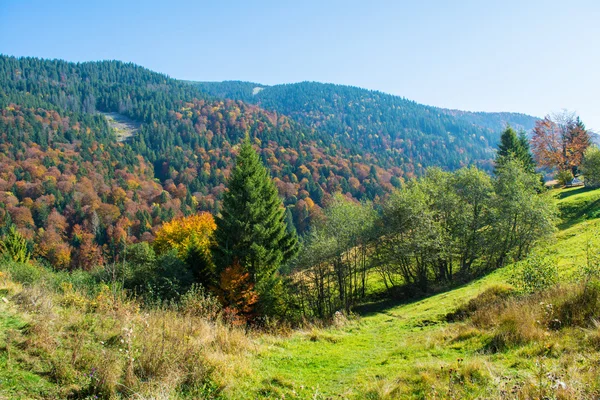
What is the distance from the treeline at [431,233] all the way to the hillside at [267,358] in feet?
55.6

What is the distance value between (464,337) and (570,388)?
4592 mm

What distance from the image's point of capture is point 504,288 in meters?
12.3

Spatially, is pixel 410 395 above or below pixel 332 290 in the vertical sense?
above

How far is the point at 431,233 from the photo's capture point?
2452 cm

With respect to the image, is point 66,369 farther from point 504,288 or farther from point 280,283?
point 280,283

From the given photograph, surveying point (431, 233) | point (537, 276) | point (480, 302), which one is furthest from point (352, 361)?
point (431, 233)

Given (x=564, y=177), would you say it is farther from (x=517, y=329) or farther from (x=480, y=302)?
(x=517, y=329)

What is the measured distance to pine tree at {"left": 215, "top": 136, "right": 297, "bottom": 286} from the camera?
81.7 ft

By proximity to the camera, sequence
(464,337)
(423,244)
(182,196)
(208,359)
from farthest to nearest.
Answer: (182,196)
(423,244)
(464,337)
(208,359)

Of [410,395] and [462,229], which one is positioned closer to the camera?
[410,395]

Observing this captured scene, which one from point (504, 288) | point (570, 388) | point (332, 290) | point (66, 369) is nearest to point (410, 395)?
point (570, 388)

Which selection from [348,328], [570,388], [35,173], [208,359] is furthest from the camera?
[35,173]

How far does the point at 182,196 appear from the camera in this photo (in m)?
125

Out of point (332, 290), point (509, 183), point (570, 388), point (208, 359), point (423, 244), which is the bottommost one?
point (332, 290)
